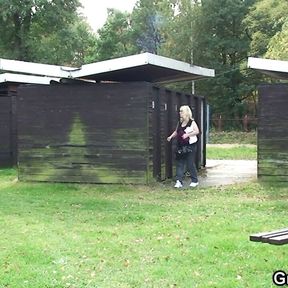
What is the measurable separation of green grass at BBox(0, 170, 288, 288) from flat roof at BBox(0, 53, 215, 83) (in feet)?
7.21

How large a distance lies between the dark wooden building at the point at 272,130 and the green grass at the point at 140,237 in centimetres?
48

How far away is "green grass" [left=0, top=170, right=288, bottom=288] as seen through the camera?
18.0ft

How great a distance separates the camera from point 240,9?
45250mm

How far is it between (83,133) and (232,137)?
1048 inches

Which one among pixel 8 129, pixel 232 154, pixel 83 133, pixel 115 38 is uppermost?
pixel 115 38

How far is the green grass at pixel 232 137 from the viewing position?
35619mm

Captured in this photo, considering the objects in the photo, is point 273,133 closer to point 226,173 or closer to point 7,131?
point 226,173

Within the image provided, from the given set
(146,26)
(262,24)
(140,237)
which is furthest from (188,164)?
(146,26)

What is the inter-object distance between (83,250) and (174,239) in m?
1.08

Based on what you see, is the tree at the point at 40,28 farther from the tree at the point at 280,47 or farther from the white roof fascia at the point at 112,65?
the white roof fascia at the point at 112,65

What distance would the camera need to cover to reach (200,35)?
46281mm

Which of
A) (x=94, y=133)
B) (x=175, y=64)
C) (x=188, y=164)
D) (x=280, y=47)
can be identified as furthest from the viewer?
(x=280, y=47)

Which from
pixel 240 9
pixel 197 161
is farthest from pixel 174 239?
pixel 240 9

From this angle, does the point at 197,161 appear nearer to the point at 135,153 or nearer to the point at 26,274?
the point at 135,153
